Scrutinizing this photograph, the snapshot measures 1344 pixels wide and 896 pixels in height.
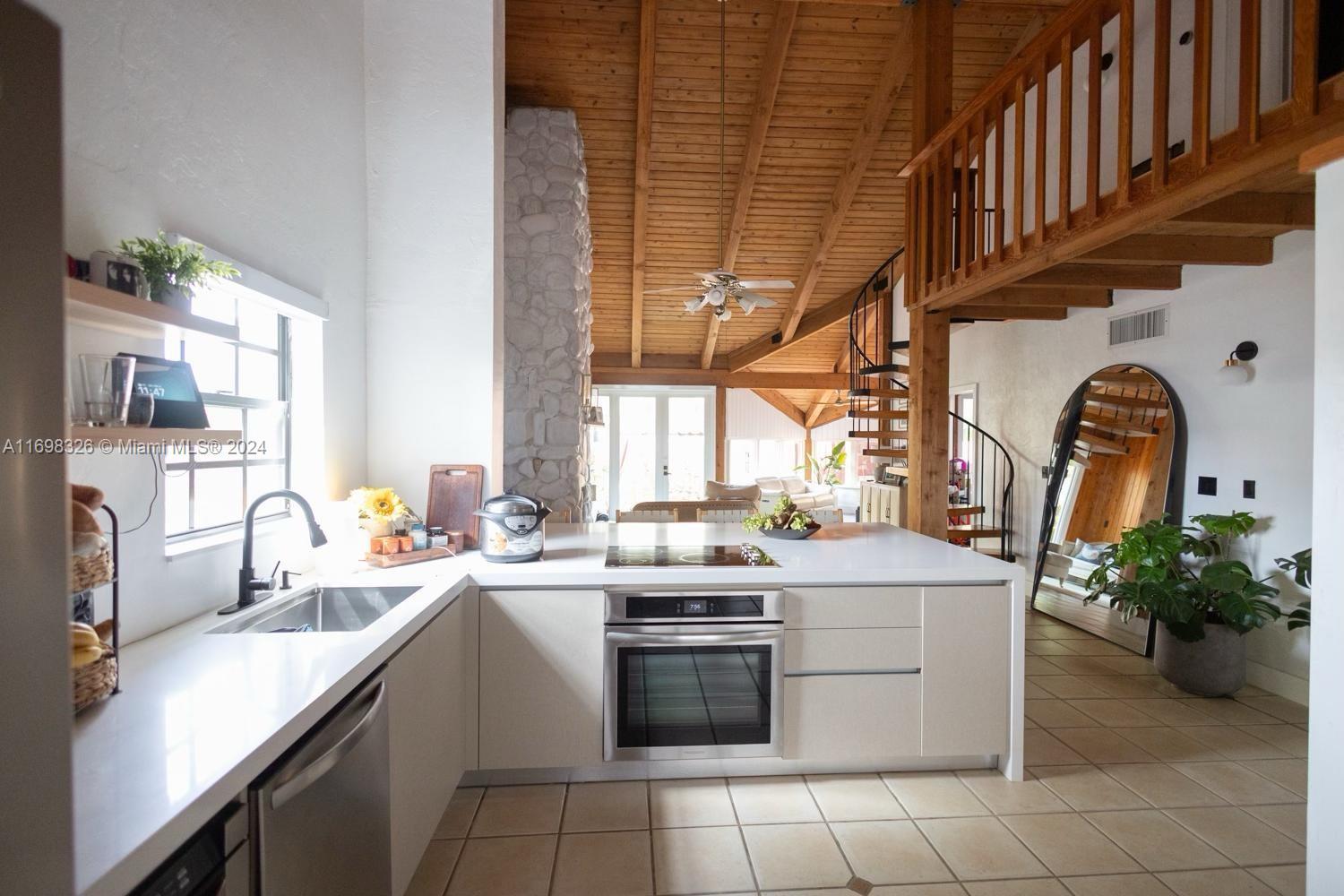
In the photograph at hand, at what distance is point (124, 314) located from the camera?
1.30 metres

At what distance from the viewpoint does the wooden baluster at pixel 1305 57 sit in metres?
1.88

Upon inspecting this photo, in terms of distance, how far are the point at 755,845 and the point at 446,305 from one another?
96.0 inches

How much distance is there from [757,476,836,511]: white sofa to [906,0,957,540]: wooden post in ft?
16.2

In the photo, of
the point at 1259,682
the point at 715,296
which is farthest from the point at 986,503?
the point at 715,296

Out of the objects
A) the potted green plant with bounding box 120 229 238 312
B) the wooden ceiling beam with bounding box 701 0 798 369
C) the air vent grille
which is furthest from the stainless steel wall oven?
the wooden ceiling beam with bounding box 701 0 798 369

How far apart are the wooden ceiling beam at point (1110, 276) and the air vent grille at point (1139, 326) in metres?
0.22

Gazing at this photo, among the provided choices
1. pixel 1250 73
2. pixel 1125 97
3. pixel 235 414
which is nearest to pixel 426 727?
pixel 235 414

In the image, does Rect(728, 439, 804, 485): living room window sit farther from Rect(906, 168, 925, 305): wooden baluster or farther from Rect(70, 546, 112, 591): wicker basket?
Rect(70, 546, 112, 591): wicker basket

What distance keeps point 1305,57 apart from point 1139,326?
278 centimetres

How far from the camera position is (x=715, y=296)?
16.0 feet

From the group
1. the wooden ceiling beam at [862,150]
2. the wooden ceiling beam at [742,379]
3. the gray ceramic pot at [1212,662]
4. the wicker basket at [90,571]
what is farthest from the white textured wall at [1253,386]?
the wooden ceiling beam at [742,379]

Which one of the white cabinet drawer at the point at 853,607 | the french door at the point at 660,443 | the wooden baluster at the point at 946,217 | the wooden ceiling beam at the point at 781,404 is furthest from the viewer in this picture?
the wooden ceiling beam at the point at 781,404

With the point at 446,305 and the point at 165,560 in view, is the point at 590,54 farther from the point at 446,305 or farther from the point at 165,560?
the point at 165,560

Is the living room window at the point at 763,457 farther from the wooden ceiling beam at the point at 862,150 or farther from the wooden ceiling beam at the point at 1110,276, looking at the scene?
the wooden ceiling beam at the point at 1110,276
